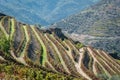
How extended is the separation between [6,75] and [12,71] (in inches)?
656

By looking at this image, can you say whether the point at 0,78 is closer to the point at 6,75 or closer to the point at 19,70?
the point at 6,75

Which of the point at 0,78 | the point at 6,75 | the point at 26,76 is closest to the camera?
the point at 0,78

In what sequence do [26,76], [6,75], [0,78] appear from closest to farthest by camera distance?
[0,78] → [6,75] → [26,76]

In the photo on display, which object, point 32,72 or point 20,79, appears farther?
point 32,72

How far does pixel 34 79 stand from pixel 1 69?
21.0m

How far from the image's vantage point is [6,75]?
17738 centimetres

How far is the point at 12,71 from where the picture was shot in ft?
636

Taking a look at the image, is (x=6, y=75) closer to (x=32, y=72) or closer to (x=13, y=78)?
(x=13, y=78)

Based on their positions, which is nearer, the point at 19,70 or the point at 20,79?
the point at 20,79

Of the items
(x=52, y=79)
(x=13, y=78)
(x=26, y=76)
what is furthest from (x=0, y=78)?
(x=52, y=79)

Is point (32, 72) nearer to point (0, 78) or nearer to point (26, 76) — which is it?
point (26, 76)

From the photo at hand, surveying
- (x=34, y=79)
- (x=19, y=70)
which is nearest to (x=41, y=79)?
(x=34, y=79)

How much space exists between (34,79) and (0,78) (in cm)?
2468

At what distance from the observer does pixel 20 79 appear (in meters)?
A: 172
